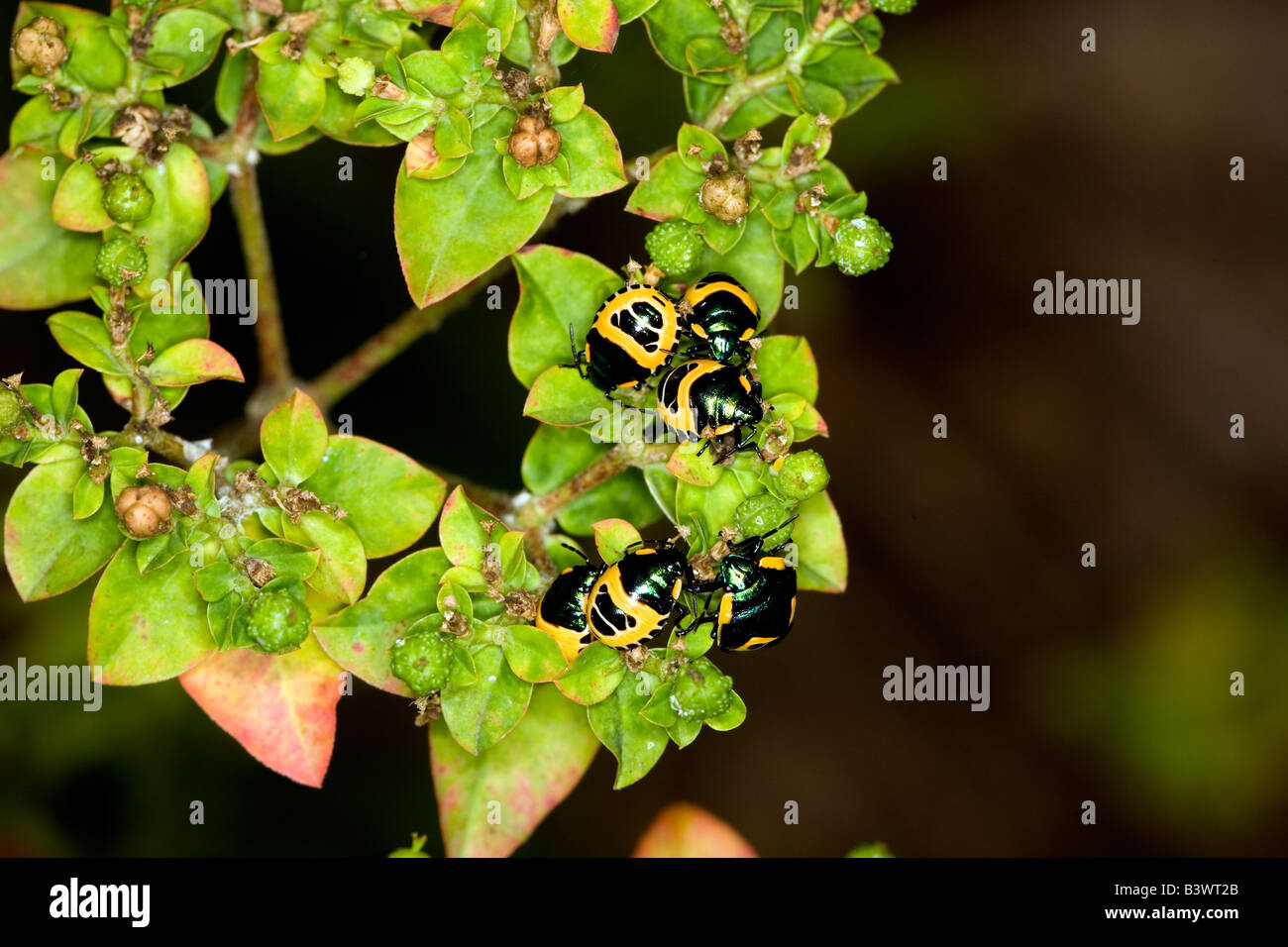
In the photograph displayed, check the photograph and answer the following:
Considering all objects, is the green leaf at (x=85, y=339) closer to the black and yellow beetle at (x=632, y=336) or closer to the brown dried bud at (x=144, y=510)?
the brown dried bud at (x=144, y=510)

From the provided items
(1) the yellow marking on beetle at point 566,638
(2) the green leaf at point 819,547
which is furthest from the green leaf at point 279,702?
(2) the green leaf at point 819,547

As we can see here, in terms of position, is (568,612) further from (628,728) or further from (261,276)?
(261,276)

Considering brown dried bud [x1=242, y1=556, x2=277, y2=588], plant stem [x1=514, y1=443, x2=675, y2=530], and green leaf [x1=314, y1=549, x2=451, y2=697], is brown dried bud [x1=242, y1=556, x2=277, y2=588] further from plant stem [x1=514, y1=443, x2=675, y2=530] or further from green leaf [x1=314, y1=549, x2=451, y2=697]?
plant stem [x1=514, y1=443, x2=675, y2=530]

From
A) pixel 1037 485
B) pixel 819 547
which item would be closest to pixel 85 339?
pixel 819 547

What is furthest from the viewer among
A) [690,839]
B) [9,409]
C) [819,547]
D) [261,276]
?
[690,839]

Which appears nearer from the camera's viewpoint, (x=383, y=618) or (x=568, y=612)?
(x=568, y=612)

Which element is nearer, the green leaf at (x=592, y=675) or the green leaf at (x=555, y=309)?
the green leaf at (x=592, y=675)
